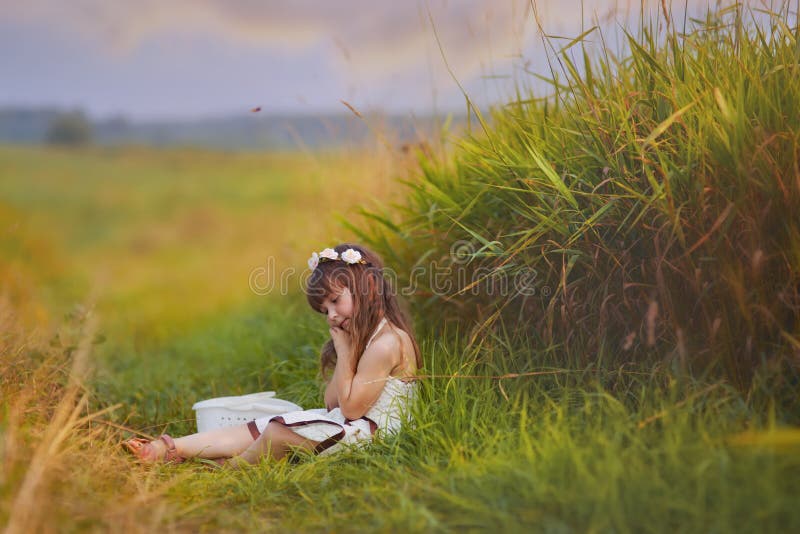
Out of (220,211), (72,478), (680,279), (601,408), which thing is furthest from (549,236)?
(220,211)

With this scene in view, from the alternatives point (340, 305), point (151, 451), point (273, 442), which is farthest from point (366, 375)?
point (151, 451)

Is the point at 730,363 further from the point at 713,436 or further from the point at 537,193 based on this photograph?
the point at 537,193

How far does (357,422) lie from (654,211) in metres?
1.40

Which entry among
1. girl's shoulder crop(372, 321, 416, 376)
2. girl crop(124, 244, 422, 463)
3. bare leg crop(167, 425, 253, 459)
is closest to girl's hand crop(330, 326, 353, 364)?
girl crop(124, 244, 422, 463)

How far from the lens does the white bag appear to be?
3209 mm

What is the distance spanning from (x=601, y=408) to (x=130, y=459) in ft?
6.03

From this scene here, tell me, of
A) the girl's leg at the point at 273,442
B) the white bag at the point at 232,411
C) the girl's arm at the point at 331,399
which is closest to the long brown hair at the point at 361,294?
the girl's arm at the point at 331,399

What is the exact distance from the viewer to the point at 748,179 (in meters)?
2.27

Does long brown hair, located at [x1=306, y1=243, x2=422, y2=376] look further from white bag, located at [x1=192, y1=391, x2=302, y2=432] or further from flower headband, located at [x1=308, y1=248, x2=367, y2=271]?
white bag, located at [x1=192, y1=391, x2=302, y2=432]

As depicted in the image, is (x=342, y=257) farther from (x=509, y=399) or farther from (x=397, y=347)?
(x=509, y=399)

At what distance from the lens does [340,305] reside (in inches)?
116

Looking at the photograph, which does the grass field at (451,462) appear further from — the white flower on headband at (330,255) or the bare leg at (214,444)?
the white flower on headband at (330,255)

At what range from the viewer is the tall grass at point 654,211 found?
7.68 feet

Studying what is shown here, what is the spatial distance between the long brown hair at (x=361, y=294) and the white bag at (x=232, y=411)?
20.3 inches
